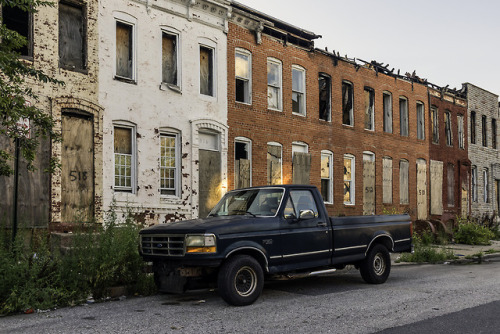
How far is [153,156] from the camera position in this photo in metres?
15.7

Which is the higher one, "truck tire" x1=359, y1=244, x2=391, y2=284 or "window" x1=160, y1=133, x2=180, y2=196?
"window" x1=160, y1=133, x2=180, y2=196

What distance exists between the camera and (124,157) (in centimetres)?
1514

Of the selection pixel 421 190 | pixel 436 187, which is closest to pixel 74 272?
pixel 421 190

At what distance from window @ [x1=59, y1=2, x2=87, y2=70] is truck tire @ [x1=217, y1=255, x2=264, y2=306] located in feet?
27.5

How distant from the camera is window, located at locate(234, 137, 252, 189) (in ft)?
59.6

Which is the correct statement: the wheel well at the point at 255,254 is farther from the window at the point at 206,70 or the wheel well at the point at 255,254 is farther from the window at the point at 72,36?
the window at the point at 206,70

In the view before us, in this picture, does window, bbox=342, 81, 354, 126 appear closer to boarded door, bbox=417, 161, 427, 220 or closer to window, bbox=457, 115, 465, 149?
boarded door, bbox=417, 161, 427, 220

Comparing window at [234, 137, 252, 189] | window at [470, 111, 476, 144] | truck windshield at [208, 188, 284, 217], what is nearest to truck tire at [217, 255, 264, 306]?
truck windshield at [208, 188, 284, 217]

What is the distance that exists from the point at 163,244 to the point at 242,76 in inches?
439

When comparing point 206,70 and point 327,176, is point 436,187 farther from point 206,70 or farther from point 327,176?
point 206,70

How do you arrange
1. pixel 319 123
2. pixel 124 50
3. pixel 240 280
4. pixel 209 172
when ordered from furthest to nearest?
pixel 319 123, pixel 209 172, pixel 124 50, pixel 240 280

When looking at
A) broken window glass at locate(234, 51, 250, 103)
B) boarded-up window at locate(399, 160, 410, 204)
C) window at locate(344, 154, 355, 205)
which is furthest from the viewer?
boarded-up window at locate(399, 160, 410, 204)

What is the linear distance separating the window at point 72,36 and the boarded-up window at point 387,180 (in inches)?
609

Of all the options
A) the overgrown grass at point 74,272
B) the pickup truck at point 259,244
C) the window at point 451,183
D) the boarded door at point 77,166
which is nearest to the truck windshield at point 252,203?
the pickup truck at point 259,244
